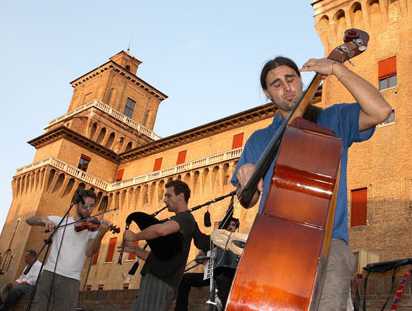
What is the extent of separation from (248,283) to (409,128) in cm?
1752

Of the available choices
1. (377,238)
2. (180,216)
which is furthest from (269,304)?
(377,238)

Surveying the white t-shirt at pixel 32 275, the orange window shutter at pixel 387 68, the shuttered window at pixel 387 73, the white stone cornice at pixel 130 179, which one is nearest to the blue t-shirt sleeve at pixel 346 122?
the white t-shirt at pixel 32 275

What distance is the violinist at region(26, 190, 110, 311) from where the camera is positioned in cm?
513

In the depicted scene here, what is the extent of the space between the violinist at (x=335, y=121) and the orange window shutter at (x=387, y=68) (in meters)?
18.4

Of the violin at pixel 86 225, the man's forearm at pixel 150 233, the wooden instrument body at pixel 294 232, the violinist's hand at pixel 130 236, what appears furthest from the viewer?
the violin at pixel 86 225

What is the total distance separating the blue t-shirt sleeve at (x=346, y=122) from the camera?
7.25 ft

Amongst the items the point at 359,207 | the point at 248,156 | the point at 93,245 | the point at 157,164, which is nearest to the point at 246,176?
the point at 248,156

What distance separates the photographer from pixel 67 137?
34375 millimetres

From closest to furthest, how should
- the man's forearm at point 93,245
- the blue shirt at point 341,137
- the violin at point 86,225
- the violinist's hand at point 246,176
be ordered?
the blue shirt at point 341,137
the violinist's hand at point 246,176
the violin at point 86,225
the man's forearm at point 93,245

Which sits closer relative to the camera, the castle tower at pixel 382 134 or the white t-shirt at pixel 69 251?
the white t-shirt at pixel 69 251

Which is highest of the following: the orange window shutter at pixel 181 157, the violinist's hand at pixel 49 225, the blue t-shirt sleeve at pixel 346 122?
the orange window shutter at pixel 181 157

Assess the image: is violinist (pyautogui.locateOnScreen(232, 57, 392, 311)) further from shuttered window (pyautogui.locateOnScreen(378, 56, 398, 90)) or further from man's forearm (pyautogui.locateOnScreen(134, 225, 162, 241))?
shuttered window (pyautogui.locateOnScreen(378, 56, 398, 90))

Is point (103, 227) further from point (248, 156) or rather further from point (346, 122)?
point (346, 122)

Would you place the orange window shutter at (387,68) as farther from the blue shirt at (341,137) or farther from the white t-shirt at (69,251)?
the blue shirt at (341,137)
